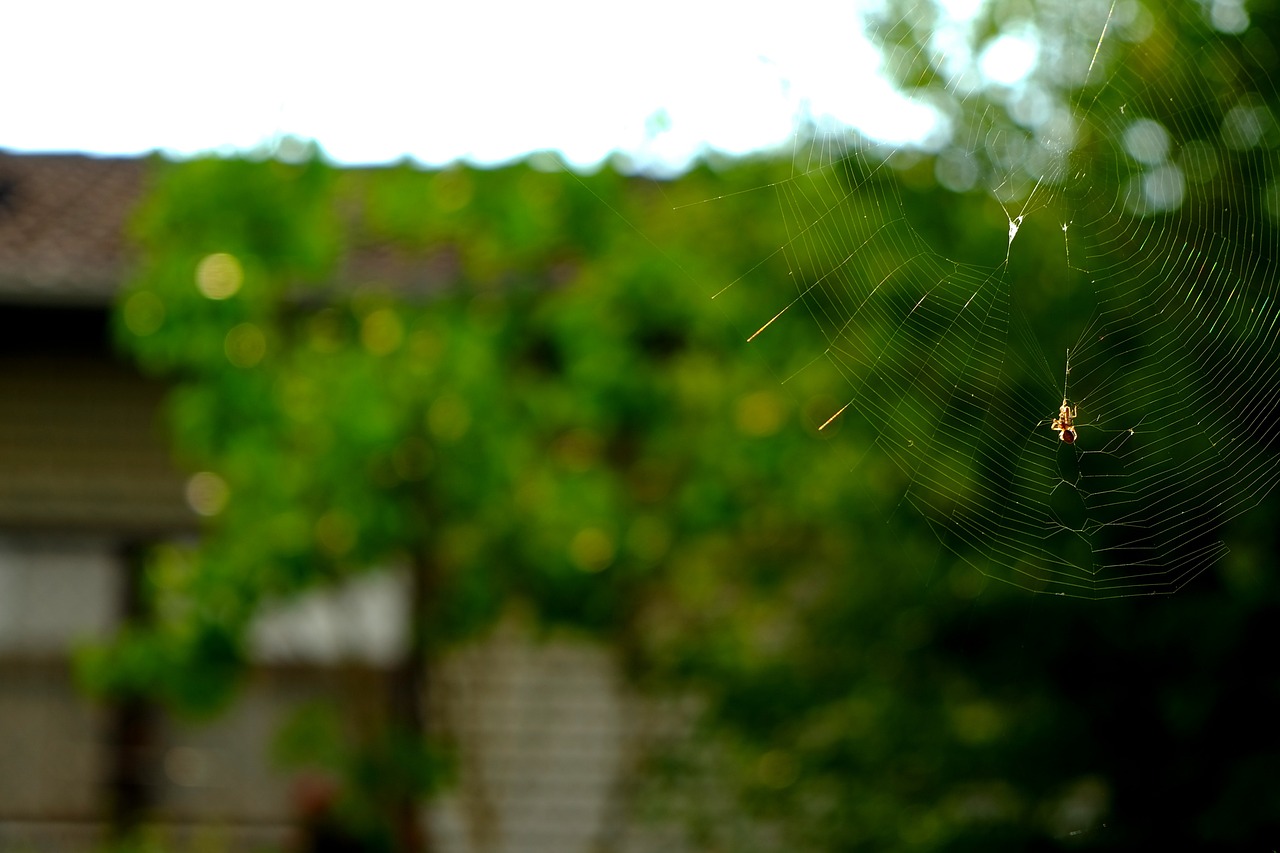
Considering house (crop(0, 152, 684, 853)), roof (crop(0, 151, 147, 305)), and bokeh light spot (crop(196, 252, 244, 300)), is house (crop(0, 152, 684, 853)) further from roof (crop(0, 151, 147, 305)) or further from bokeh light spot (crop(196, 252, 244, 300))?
bokeh light spot (crop(196, 252, 244, 300))

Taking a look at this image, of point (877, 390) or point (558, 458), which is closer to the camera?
point (877, 390)

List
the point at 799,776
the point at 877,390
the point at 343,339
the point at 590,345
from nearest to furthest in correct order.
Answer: the point at 877,390 → the point at 799,776 → the point at 590,345 → the point at 343,339

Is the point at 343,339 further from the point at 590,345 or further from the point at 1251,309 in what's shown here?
the point at 1251,309

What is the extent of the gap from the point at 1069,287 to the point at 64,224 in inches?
256

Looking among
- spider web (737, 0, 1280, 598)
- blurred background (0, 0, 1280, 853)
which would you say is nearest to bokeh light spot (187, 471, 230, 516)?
blurred background (0, 0, 1280, 853)

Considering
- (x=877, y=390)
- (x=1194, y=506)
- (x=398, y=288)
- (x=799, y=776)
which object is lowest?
(x=799, y=776)

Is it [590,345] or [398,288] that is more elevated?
[398,288]

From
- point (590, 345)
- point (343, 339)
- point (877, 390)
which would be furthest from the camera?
point (343, 339)

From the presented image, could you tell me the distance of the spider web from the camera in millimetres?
4031

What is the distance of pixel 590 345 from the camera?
5434 mm

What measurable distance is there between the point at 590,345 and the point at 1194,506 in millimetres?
2093

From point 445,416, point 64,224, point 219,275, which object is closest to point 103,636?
point 64,224

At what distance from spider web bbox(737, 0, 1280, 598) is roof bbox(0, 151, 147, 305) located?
14.3ft

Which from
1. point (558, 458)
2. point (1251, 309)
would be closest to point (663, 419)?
point (558, 458)
